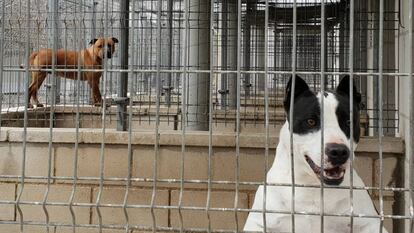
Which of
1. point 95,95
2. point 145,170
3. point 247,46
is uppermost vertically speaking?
point 247,46

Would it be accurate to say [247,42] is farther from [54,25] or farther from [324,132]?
[324,132]

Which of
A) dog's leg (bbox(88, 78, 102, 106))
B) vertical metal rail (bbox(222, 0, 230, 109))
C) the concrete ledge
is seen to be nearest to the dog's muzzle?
the concrete ledge

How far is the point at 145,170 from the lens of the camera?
4.15 meters

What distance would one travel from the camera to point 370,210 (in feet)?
9.07

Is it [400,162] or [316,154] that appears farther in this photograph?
[400,162]

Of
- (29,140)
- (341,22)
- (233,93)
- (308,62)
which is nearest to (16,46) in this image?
(29,140)

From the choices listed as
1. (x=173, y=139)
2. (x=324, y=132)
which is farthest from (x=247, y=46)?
(x=324, y=132)

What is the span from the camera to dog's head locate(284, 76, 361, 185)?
2400mm

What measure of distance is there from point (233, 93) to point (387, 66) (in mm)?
3684

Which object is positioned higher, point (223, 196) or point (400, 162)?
point (400, 162)

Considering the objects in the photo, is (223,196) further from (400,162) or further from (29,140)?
(29,140)

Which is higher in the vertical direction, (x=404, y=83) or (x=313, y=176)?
(x=404, y=83)

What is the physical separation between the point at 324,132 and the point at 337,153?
7.3 inches

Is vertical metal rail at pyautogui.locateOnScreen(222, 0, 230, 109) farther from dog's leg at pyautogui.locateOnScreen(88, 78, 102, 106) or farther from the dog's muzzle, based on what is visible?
the dog's muzzle
